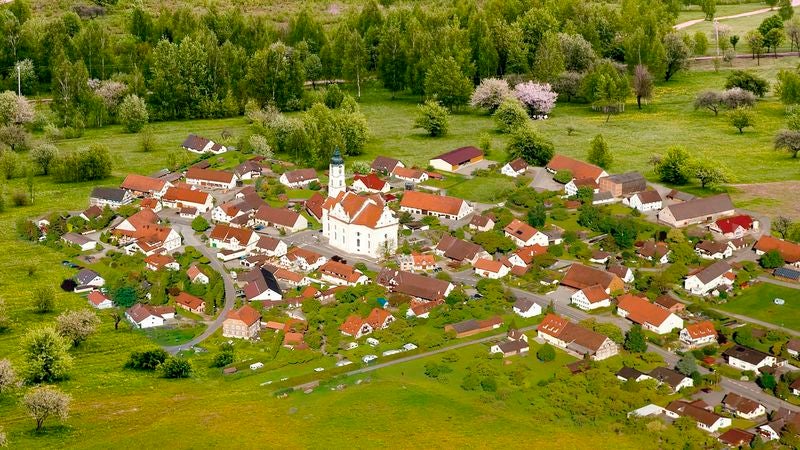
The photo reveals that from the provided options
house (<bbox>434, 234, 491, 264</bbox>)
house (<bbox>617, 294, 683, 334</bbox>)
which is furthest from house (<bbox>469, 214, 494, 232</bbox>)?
house (<bbox>617, 294, 683, 334</bbox>)

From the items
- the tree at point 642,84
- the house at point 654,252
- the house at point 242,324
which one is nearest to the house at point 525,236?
the house at point 654,252

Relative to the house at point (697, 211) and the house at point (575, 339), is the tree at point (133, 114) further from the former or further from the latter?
the house at point (575, 339)

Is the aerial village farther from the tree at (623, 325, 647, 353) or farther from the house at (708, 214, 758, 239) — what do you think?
the house at (708, 214, 758, 239)

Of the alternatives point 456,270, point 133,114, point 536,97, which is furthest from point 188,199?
point 536,97

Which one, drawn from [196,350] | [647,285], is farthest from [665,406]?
[196,350]

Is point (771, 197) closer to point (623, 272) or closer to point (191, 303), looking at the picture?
point (623, 272)

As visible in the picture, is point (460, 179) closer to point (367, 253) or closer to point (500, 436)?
point (367, 253)
